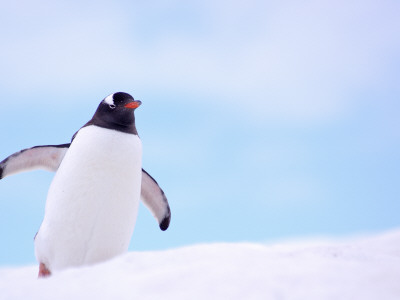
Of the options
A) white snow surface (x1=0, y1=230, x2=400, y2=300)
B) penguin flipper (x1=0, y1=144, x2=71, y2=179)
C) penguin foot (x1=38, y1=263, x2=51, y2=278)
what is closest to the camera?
white snow surface (x1=0, y1=230, x2=400, y2=300)

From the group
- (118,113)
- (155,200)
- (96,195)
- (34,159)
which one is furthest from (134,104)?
(155,200)

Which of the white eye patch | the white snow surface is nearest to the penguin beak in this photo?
the white eye patch

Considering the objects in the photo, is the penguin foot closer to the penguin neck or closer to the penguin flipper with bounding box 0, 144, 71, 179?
the penguin flipper with bounding box 0, 144, 71, 179

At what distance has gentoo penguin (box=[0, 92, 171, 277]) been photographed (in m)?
4.34

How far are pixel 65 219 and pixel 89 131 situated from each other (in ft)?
2.74

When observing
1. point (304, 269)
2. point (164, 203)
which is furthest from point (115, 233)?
point (304, 269)

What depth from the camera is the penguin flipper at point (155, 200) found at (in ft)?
17.9

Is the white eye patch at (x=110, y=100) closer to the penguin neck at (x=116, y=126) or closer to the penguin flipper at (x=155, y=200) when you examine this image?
the penguin neck at (x=116, y=126)

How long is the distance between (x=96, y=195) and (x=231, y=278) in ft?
7.31

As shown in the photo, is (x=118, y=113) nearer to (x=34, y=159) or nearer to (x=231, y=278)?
(x=34, y=159)

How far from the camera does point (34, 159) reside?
504 centimetres

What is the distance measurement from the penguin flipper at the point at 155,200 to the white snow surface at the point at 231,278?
8.41ft

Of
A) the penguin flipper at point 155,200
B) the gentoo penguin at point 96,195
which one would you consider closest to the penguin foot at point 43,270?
the gentoo penguin at point 96,195

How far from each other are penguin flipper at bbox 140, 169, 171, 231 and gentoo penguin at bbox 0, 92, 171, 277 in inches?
32.5
